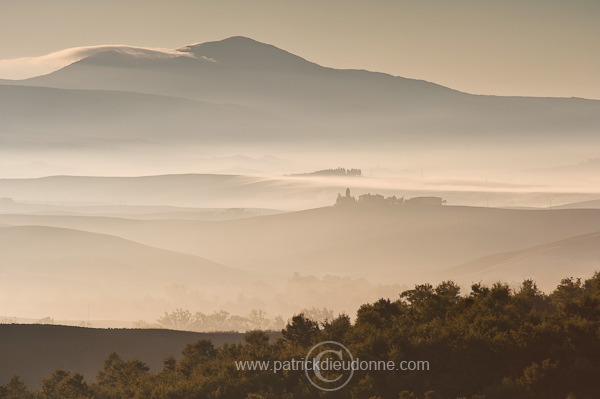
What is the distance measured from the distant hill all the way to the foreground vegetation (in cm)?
4078

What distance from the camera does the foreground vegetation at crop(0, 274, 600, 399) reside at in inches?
2179

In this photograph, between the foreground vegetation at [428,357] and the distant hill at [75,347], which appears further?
the distant hill at [75,347]

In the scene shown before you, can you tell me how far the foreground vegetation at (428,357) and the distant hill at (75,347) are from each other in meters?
40.8

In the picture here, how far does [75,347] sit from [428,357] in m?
73.5

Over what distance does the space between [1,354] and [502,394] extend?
7769 centimetres

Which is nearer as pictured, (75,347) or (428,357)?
(428,357)

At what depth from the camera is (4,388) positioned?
73.6m

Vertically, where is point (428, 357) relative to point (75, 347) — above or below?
below

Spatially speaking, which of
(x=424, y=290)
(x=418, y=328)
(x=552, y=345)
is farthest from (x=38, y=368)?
(x=552, y=345)

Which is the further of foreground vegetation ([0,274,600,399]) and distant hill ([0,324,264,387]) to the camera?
distant hill ([0,324,264,387])

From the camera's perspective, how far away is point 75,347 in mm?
123500

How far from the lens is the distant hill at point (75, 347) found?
114469 mm

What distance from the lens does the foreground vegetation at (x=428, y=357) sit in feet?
182

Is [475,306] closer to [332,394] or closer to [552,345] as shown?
[552,345]
